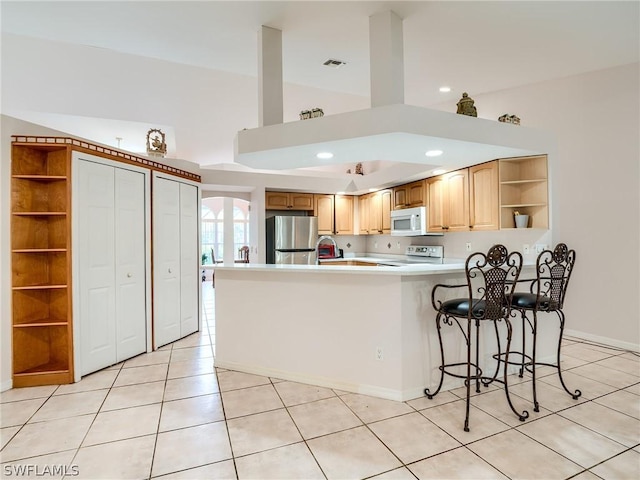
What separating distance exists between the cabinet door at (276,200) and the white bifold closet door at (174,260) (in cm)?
155

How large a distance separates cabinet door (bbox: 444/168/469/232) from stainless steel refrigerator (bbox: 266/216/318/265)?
2256 mm

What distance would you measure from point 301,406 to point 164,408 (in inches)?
38.7

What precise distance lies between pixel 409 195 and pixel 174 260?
346 centimetres

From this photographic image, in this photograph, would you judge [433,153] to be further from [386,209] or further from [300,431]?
[386,209]

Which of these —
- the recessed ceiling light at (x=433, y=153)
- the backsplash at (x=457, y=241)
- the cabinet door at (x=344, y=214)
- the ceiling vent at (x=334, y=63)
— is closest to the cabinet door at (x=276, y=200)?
the cabinet door at (x=344, y=214)

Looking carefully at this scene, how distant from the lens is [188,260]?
421cm

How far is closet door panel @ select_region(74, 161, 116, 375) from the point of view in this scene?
9.71 ft

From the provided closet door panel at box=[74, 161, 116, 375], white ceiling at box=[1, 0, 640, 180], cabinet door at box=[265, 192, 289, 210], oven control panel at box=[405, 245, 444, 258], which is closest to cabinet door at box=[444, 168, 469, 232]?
oven control panel at box=[405, 245, 444, 258]

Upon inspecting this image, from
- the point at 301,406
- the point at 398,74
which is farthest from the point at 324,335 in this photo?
the point at 398,74

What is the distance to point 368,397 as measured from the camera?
101 inches

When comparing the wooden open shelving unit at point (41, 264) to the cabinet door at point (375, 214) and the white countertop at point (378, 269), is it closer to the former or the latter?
the white countertop at point (378, 269)

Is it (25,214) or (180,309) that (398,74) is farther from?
(180,309)

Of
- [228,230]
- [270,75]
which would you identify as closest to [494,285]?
[270,75]

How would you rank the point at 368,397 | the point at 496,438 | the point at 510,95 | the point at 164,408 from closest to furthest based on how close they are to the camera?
the point at 496,438 → the point at 164,408 → the point at 368,397 → the point at 510,95
